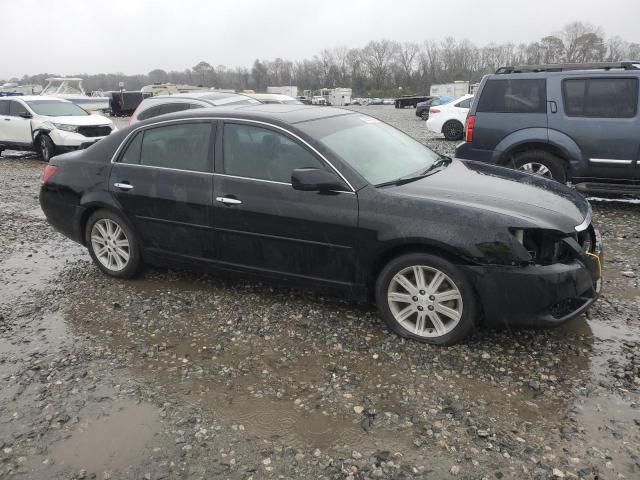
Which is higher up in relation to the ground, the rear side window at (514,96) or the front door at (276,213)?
the rear side window at (514,96)

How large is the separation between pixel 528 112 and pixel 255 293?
4.69 meters

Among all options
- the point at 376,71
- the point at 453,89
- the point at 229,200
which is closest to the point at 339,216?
the point at 229,200

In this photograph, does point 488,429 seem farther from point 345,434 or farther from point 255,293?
point 255,293

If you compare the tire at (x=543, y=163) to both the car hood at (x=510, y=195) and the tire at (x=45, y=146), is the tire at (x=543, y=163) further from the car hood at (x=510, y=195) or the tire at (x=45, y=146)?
the tire at (x=45, y=146)

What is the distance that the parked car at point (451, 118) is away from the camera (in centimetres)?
1723

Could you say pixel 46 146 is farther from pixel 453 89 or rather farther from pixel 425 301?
pixel 453 89

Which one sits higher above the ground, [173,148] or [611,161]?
[173,148]

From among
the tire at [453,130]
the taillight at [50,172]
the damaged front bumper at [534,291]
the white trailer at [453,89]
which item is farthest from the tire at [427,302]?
the white trailer at [453,89]

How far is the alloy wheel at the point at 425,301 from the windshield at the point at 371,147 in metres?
0.76

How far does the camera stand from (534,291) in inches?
133

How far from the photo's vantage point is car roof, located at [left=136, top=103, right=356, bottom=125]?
4.31m

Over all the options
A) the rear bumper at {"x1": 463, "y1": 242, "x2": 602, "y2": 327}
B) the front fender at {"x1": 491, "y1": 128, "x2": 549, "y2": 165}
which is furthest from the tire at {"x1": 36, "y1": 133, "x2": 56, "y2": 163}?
the rear bumper at {"x1": 463, "y1": 242, "x2": 602, "y2": 327}

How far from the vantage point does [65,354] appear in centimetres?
382

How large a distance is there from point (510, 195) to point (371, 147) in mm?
1188
